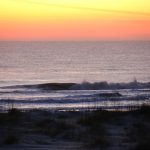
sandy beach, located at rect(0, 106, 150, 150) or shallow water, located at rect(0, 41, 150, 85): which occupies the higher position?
shallow water, located at rect(0, 41, 150, 85)

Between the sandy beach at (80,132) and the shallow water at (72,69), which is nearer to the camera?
the sandy beach at (80,132)

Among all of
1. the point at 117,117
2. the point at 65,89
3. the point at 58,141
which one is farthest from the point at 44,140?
the point at 65,89

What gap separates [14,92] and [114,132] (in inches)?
1078

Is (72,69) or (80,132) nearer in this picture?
(80,132)

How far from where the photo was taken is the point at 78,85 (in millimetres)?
46344

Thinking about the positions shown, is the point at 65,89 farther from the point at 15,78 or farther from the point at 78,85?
the point at 15,78

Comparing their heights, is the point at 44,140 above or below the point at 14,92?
below

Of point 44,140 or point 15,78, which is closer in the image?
point 44,140

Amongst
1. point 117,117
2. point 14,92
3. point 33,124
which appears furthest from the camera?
point 14,92

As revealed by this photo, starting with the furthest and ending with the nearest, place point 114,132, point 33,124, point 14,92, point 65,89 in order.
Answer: point 65,89 < point 14,92 < point 33,124 < point 114,132

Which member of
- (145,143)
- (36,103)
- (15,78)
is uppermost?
(15,78)

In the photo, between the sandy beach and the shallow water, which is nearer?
the sandy beach

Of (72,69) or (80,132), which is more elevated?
Answer: (72,69)

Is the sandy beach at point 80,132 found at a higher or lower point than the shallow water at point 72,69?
lower
